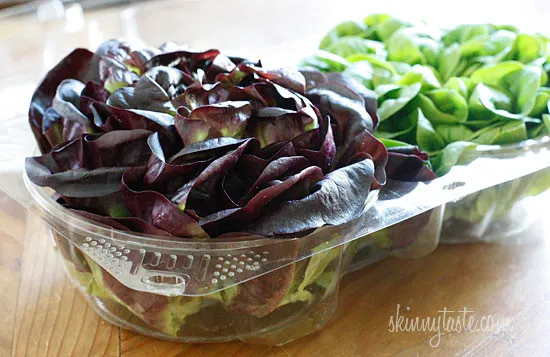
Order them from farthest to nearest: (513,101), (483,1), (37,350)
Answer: (483,1) < (513,101) < (37,350)

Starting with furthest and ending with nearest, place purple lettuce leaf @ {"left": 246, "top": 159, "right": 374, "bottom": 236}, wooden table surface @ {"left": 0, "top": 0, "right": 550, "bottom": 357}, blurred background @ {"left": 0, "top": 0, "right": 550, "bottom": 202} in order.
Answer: blurred background @ {"left": 0, "top": 0, "right": 550, "bottom": 202} < wooden table surface @ {"left": 0, "top": 0, "right": 550, "bottom": 357} < purple lettuce leaf @ {"left": 246, "top": 159, "right": 374, "bottom": 236}

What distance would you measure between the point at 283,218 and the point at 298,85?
0.16m

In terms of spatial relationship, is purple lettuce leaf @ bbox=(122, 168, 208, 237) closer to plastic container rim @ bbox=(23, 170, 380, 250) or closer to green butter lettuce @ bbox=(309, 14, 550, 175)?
plastic container rim @ bbox=(23, 170, 380, 250)

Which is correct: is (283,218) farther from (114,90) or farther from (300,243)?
(114,90)

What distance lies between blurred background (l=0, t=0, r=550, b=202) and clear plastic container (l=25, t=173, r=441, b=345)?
0.46 meters

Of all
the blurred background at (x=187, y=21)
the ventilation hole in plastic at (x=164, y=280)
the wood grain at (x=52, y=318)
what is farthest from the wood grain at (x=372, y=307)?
the blurred background at (x=187, y=21)

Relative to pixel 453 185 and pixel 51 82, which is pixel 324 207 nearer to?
pixel 453 185

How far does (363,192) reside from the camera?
19.0 inches

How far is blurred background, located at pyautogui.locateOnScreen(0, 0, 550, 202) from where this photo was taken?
3.69ft

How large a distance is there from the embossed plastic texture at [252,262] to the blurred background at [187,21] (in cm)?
39

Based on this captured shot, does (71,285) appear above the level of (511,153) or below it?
below

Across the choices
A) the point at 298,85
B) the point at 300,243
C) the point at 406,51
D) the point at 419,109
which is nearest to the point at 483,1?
the point at 406,51

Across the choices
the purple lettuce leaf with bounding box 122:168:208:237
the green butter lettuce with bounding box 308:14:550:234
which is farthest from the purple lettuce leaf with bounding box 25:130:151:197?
the green butter lettuce with bounding box 308:14:550:234

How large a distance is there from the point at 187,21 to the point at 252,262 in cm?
93
